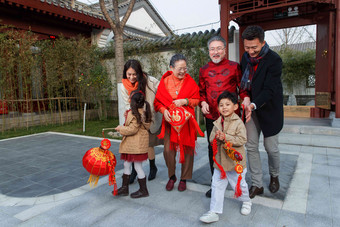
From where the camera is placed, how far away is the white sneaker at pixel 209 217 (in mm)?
1969

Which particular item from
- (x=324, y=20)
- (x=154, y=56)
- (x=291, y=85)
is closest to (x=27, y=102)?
(x=154, y=56)

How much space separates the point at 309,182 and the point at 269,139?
87 centimetres

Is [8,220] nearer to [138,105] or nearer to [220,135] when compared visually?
[138,105]

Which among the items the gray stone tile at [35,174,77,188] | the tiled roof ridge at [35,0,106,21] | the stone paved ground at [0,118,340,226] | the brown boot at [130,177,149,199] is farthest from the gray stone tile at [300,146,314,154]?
the tiled roof ridge at [35,0,106,21]

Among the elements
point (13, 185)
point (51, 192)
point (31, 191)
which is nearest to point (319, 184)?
point (51, 192)

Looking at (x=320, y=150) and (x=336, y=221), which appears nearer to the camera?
(x=336, y=221)

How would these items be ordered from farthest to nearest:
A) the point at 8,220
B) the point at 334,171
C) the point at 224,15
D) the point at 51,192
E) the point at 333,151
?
the point at 224,15 < the point at 333,151 < the point at 334,171 < the point at 51,192 < the point at 8,220

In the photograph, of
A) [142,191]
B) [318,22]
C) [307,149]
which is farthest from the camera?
[318,22]

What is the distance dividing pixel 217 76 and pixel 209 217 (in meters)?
1.26

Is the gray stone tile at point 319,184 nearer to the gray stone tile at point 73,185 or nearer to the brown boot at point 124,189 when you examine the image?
the brown boot at point 124,189

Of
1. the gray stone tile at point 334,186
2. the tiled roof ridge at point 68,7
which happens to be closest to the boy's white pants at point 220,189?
the gray stone tile at point 334,186

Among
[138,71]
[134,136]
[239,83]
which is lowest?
[134,136]

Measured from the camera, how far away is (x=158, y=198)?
2.50 m

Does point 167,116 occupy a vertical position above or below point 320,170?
above
